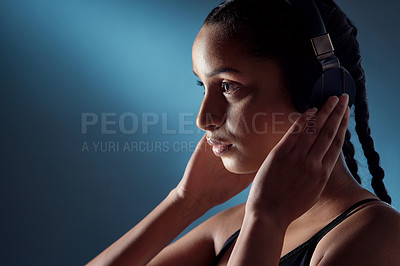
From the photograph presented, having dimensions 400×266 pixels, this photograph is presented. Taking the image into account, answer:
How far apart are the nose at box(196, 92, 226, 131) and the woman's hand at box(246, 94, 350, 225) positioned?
0.16 m

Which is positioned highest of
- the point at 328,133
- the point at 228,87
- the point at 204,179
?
the point at 228,87

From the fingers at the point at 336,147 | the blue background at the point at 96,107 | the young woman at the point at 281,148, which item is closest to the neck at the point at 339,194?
the young woman at the point at 281,148

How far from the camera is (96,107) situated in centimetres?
155

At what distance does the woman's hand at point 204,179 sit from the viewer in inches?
41.6

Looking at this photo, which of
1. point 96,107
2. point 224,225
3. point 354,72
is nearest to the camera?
point 354,72

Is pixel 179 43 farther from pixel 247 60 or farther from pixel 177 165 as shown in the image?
pixel 247 60

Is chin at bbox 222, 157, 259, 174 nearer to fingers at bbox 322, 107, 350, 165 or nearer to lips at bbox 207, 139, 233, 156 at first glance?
lips at bbox 207, 139, 233, 156

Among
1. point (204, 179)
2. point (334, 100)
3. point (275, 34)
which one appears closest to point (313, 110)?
point (334, 100)

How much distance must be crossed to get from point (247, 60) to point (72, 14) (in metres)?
0.96

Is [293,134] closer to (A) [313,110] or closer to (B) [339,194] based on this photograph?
(A) [313,110]

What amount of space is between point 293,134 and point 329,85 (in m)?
0.14

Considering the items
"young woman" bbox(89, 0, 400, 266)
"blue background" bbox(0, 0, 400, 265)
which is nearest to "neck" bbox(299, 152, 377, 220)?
"young woman" bbox(89, 0, 400, 266)

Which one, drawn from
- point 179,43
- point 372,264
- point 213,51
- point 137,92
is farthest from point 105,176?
point 372,264

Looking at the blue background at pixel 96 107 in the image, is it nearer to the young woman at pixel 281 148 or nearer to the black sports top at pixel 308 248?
the young woman at pixel 281 148
